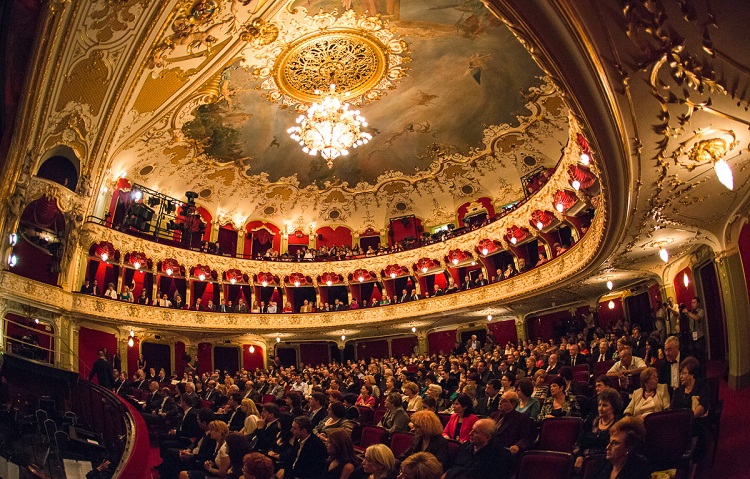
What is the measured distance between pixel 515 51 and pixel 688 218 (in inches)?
273

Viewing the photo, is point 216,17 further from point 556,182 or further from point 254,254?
point 254,254

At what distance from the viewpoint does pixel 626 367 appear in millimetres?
6234

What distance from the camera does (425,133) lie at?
17.8m

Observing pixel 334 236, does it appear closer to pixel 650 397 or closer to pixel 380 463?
pixel 650 397

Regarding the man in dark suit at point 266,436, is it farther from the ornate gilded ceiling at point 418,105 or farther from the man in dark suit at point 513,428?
the ornate gilded ceiling at point 418,105

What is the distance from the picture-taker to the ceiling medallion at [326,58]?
12547mm

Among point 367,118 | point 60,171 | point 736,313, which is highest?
point 367,118

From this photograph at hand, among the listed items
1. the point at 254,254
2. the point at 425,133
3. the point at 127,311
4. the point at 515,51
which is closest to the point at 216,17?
the point at 515,51

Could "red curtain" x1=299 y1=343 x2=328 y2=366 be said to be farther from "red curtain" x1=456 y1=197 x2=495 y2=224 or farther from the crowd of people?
the crowd of people

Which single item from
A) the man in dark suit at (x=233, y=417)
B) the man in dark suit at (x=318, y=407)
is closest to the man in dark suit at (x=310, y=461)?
the man in dark suit at (x=318, y=407)

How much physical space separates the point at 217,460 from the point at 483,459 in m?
2.58

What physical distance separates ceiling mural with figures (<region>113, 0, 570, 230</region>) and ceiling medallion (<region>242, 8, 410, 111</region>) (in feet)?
0.12

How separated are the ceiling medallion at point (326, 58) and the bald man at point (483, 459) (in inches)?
431

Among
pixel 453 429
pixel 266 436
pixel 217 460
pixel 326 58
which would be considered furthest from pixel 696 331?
pixel 326 58
